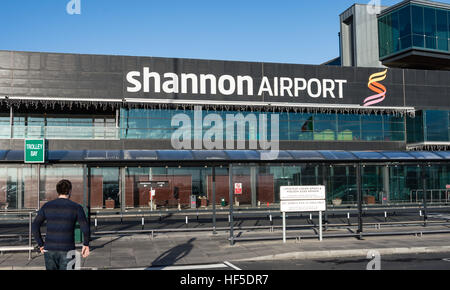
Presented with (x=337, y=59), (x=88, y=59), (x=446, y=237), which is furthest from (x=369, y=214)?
(x=337, y=59)

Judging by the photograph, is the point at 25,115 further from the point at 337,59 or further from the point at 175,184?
the point at 337,59

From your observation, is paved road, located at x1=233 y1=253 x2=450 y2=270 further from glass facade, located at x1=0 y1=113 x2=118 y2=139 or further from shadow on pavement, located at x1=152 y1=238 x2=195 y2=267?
glass facade, located at x1=0 y1=113 x2=118 y2=139

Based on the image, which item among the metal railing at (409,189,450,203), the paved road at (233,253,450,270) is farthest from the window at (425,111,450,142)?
the paved road at (233,253,450,270)

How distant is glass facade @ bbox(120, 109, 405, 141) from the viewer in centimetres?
3478

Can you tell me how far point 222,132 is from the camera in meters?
35.7

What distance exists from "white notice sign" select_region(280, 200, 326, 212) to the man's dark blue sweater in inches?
389

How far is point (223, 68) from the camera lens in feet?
119

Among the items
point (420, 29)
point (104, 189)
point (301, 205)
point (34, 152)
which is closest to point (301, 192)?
point (301, 205)

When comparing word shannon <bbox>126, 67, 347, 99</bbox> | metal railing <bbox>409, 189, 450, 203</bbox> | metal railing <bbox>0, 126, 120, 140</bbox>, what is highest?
word shannon <bbox>126, 67, 347, 99</bbox>

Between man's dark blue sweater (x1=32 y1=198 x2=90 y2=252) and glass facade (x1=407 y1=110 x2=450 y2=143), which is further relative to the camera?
glass facade (x1=407 y1=110 x2=450 y2=143)

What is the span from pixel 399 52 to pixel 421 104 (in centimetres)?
1079

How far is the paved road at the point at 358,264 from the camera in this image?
39.3ft

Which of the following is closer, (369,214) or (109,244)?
(109,244)

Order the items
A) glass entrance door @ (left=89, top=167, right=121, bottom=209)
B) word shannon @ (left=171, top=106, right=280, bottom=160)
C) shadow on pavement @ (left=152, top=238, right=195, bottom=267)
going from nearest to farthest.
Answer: shadow on pavement @ (left=152, top=238, right=195, bottom=267), glass entrance door @ (left=89, top=167, right=121, bottom=209), word shannon @ (left=171, top=106, right=280, bottom=160)
